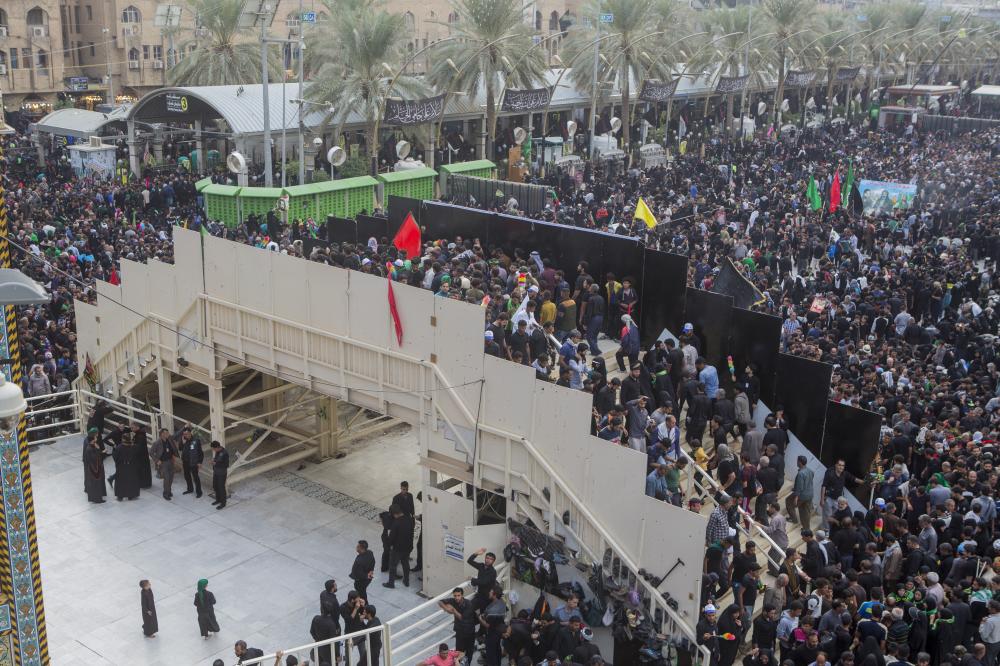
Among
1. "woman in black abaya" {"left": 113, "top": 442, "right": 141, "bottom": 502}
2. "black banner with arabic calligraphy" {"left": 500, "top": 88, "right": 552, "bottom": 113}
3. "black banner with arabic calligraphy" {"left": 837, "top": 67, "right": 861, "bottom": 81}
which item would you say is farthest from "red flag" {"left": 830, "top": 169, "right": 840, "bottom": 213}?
"black banner with arabic calligraphy" {"left": 837, "top": 67, "right": 861, "bottom": 81}

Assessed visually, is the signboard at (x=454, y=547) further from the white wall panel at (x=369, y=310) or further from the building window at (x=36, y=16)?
the building window at (x=36, y=16)

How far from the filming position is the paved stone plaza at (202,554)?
49.0 feet

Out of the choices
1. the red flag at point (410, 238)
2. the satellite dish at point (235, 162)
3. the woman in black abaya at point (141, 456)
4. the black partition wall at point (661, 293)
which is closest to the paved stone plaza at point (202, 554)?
the woman in black abaya at point (141, 456)

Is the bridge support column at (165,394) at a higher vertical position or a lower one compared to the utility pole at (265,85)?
lower

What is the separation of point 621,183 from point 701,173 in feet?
15.9

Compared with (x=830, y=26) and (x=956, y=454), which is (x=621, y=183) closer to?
(x=956, y=454)

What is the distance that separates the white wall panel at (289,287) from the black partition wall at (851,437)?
27.1 feet

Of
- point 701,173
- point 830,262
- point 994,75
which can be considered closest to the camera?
point 830,262

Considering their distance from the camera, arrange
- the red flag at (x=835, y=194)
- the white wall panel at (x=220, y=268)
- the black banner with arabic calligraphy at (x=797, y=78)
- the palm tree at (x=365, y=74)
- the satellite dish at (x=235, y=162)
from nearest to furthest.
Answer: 1. the white wall panel at (x=220, y=268)
2. the red flag at (x=835, y=194)
3. the satellite dish at (x=235, y=162)
4. the palm tree at (x=365, y=74)
5. the black banner with arabic calligraphy at (x=797, y=78)

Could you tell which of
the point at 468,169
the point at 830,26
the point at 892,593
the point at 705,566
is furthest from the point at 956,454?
the point at 830,26

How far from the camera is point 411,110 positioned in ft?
126

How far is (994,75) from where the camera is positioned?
87.1 m

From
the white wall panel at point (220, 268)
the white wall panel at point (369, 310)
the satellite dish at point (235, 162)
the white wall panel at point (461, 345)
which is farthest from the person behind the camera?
the satellite dish at point (235, 162)

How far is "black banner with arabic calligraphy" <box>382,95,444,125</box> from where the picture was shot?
38.0 m
